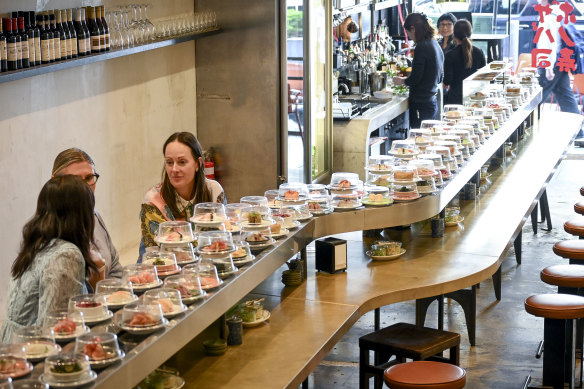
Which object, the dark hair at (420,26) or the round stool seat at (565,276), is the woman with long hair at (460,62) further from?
the round stool seat at (565,276)

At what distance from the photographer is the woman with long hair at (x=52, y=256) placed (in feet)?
11.0

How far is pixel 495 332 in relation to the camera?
647 cm

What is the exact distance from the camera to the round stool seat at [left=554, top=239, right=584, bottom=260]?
19.5 feet

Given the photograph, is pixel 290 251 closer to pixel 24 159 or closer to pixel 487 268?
pixel 487 268

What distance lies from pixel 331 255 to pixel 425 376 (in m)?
1.12

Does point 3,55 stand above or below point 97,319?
above

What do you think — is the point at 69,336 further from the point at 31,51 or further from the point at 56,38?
the point at 56,38

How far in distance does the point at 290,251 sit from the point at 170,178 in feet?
2.43

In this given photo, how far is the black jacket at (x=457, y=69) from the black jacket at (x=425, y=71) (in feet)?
3.10

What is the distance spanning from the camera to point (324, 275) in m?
5.00

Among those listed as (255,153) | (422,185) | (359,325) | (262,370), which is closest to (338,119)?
(255,153)

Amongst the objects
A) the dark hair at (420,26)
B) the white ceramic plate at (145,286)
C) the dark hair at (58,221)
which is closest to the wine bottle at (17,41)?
the dark hair at (58,221)

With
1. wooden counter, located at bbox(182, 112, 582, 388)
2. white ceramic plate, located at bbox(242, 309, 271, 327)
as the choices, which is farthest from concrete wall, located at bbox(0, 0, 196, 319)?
white ceramic plate, located at bbox(242, 309, 271, 327)

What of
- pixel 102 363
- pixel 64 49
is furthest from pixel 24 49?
pixel 102 363
